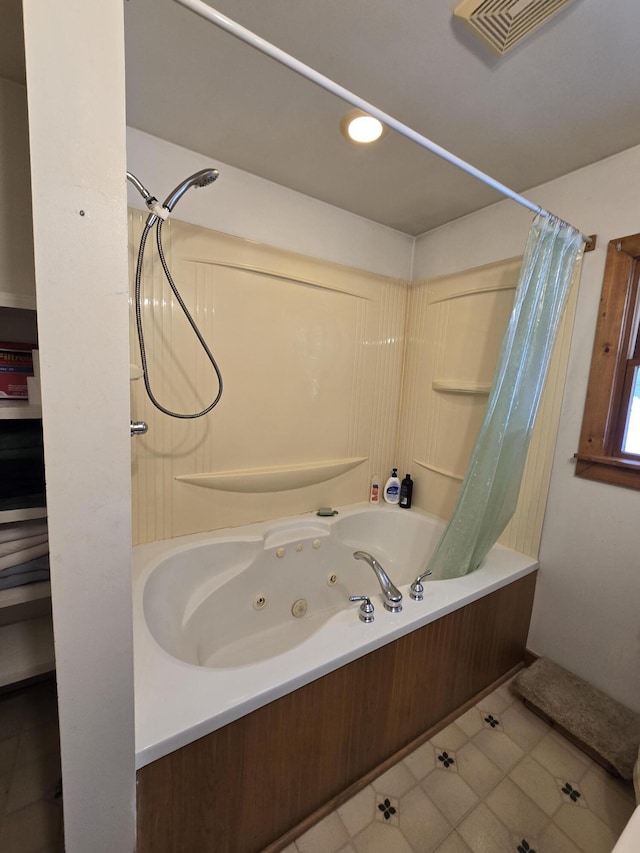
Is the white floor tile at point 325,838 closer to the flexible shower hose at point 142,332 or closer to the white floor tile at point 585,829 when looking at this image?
the white floor tile at point 585,829

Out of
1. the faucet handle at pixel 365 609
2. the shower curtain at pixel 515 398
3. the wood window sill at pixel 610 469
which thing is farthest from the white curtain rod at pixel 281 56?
the faucet handle at pixel 365 609

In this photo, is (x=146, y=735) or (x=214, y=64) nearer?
(x=146, y=735)

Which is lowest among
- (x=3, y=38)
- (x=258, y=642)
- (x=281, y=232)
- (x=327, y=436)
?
(x=258, y=642)

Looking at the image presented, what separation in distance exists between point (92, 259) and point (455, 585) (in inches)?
57.2

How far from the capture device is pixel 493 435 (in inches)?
54.7

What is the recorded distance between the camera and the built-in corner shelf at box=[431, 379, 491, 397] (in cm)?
172

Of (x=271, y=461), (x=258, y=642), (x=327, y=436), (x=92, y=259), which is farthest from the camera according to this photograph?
(x=327, y=436)

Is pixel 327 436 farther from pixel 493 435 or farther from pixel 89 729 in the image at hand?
pixel 89 729

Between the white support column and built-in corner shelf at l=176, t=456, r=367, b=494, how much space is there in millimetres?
979

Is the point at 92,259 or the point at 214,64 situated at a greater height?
the point at 214,64

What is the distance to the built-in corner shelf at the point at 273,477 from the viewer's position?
1.61 metres

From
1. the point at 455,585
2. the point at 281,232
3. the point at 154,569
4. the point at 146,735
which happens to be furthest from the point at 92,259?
the point at 455,585

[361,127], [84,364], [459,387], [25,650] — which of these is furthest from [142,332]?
[459,387]

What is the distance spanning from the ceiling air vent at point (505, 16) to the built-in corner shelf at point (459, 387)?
1.19 meters
